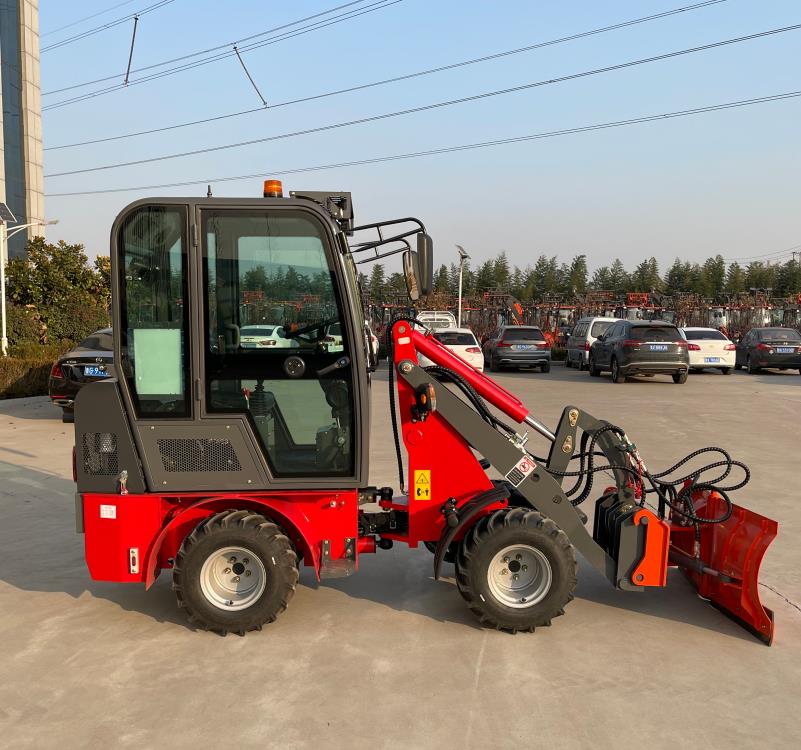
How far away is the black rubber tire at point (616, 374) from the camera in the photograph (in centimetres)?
1998

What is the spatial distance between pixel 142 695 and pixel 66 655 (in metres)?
0.73

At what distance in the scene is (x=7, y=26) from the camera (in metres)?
38.4

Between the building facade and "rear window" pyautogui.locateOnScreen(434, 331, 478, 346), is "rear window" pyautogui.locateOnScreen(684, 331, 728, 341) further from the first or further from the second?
the building facade

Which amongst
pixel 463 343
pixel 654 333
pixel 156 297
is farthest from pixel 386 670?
pixel 654 333

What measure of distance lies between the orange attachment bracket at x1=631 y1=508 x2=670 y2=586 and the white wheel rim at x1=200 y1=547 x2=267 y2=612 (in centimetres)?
217

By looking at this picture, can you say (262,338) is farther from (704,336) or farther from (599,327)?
(599,327)

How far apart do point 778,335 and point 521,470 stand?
21384 millimetres

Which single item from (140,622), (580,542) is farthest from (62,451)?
(580,542)

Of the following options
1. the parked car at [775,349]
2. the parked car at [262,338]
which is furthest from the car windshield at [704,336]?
the parked car at [262,338]

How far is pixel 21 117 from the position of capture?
3888 cm

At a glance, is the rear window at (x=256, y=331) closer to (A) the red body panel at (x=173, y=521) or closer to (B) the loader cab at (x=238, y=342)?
(B) the loader cab at (x=238, y=342)

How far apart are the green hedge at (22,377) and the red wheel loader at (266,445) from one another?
40.1ft

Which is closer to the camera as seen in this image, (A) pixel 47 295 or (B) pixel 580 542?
(B) pixel 580 542

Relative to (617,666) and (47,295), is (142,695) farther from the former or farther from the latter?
(47,295)
